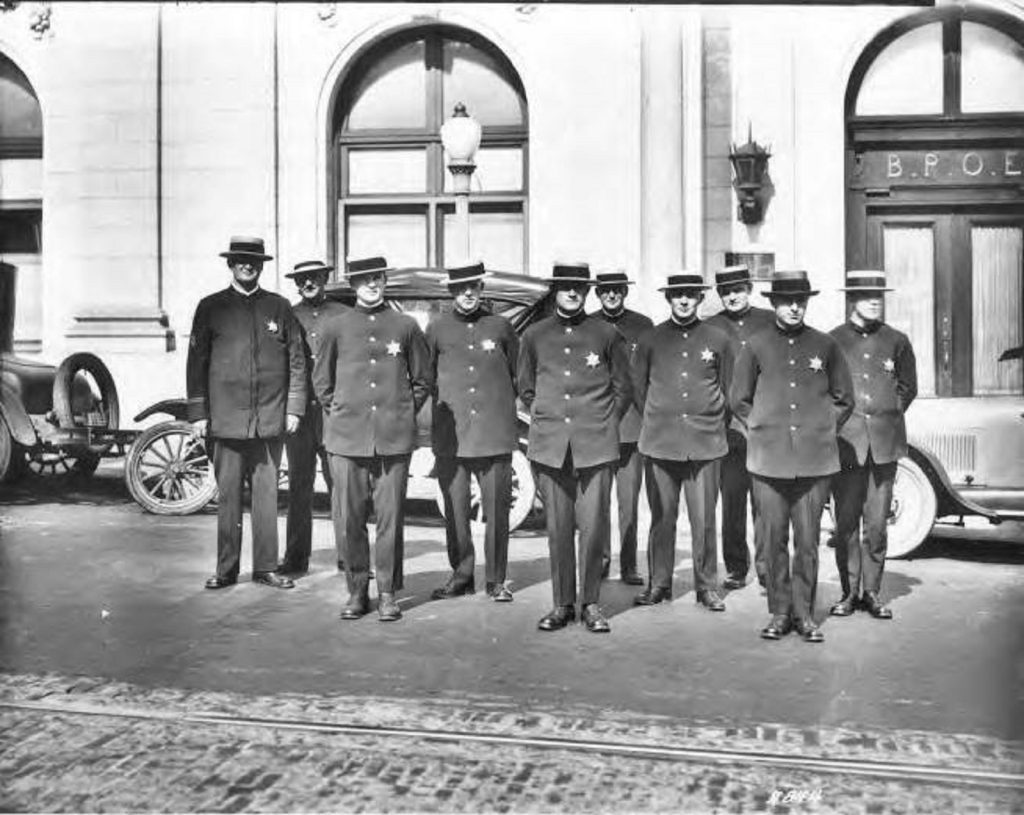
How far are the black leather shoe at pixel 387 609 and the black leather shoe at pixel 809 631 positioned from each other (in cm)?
192

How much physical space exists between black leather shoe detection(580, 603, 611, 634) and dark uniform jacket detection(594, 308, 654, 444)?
1.36 meters

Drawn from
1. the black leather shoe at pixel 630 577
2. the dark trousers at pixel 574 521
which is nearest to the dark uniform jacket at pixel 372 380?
the dark trousers at pixel 574 521

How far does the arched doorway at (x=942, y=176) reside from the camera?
438 inches

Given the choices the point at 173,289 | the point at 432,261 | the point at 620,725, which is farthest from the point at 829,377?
the point at 173,289

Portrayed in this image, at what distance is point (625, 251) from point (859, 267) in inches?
89.9

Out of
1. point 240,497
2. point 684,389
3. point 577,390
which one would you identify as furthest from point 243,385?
point 684,389

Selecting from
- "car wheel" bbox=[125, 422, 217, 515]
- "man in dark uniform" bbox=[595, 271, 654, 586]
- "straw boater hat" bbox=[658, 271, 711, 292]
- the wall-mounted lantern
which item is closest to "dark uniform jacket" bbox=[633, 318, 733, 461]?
"straw boater hat" bbox=[658, 271, 711, 292]

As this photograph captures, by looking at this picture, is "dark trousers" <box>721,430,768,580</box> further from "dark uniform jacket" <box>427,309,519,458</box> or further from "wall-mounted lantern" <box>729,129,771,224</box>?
"wall-mounted lantern" <box>729,129,771,224</box>

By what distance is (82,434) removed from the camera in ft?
31.9

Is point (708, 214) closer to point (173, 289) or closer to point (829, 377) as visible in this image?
point (173, 289)

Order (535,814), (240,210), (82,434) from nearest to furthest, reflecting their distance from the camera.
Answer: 1. (535,814)
2. (82,434)
3. (240,210)

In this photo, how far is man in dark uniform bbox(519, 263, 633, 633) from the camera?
603cm

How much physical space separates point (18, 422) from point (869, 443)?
6.48m

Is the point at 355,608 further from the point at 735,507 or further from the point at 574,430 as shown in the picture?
the point at 735,507
